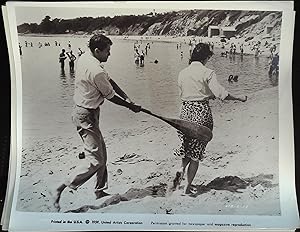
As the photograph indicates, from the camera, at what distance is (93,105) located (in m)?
0.63

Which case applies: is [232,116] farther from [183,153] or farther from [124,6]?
[124,6]

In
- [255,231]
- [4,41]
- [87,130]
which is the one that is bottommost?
[255,231]

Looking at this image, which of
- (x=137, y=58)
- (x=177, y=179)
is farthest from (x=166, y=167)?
(x=137, y=58)

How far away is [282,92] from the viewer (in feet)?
2.08

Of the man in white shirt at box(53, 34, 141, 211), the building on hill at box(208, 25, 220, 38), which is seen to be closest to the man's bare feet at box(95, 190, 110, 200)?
the man in white shirt at box(53, 34, 141, 211)

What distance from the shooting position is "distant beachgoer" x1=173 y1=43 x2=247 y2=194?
0.63 m

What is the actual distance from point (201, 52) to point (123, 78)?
0.30 ft

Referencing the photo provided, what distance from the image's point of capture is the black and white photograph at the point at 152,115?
623 mm

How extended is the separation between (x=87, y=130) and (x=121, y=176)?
0.21 feet

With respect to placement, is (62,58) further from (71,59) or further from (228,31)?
(228,31)

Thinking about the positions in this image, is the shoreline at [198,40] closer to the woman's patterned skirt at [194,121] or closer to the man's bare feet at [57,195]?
the woman's patterned skirt at [194,121]

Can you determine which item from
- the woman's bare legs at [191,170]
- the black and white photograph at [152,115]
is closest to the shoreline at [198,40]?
the black and white photograph at [152,115]

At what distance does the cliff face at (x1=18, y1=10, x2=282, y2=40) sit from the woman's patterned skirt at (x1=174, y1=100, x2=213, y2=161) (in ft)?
0.26

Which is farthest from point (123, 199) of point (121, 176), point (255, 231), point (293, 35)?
point (293, 35)
